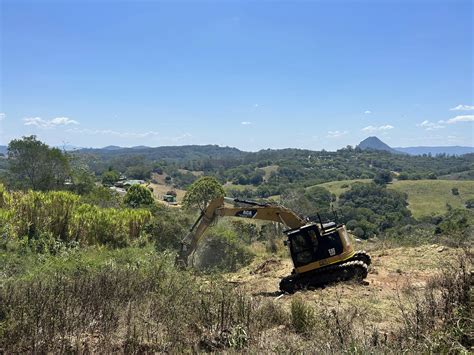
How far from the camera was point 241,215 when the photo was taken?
1179 cm

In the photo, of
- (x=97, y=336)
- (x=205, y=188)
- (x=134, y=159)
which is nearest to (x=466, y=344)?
(x=97, y=336)

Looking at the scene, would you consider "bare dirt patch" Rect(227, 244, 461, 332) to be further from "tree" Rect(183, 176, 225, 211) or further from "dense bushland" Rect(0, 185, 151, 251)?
"tree" Rect(183, 176, 225, 211)

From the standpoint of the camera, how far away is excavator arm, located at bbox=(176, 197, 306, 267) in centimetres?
1144

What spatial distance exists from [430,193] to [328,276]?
315 feet

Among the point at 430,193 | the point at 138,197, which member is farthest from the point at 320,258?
the point at 430,193

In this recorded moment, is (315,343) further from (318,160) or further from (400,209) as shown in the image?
(318,160)

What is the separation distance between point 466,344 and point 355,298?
162 inches

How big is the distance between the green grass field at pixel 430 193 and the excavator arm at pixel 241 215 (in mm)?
71255

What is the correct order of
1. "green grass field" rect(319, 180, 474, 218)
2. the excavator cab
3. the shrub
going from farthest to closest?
"green grass field" rect(319, 180, 474, 218) < the shrub < the excavator cab

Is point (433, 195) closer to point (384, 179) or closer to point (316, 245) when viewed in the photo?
point (384, 179)

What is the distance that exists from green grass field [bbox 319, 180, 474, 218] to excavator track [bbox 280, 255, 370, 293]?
71.3m

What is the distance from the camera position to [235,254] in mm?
17328

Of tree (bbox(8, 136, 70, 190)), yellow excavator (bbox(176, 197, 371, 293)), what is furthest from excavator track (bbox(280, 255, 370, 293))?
tree (bbox(8, 136, 70, 190))

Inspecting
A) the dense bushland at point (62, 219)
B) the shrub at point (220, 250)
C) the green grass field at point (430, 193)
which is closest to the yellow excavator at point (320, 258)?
the shrub at point (220, 250)
